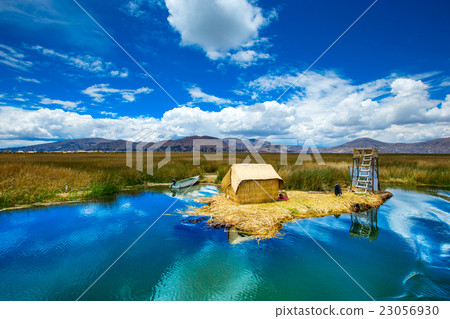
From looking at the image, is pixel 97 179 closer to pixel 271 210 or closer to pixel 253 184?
pixel 253 184

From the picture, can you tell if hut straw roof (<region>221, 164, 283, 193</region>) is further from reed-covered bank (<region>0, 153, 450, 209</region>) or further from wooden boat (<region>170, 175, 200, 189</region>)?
wooden boat (<region>170, 175, 200, 189</region>)

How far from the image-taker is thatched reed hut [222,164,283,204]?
8875 millimetres

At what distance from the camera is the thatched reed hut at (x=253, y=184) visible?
29.1ft

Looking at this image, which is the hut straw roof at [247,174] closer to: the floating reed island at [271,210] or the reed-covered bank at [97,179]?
the floating reed island at [271,210]

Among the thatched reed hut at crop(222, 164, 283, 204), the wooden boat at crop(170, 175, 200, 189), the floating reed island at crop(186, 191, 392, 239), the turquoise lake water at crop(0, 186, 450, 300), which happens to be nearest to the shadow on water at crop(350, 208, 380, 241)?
the turquoise lake water at crop(0, 186, 450, 300)

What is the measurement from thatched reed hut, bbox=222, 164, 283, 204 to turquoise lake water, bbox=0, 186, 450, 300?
2.18 meters

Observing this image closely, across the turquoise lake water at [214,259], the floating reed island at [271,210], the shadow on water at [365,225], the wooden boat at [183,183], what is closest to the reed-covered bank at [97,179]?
the turquoise lake water at [214,259]

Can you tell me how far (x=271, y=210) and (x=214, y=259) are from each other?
367 cm

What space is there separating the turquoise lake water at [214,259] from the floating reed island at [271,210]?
0.44m

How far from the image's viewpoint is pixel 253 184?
8977 mm

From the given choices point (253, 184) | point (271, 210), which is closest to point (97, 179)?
point (253, 184)

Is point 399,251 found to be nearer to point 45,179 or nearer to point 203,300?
point 203,300
